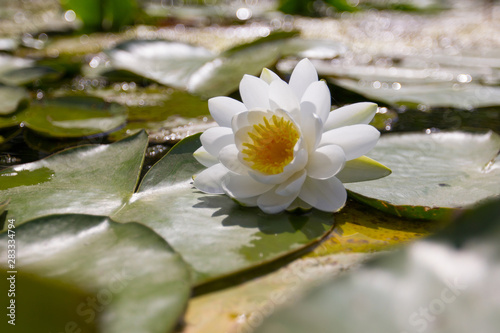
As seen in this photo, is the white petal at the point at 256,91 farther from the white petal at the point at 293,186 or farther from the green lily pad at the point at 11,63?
the green lily pad at the point at 11,63

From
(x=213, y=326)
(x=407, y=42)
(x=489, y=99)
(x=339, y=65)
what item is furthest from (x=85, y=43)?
(x=213, y=326)

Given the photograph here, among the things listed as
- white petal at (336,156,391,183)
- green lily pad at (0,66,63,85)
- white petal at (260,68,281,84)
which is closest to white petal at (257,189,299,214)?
white petal at (336,156,391,183)

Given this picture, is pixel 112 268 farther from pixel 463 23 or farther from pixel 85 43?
pixel 463 23

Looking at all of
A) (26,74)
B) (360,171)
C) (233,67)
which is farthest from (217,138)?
(26,74)

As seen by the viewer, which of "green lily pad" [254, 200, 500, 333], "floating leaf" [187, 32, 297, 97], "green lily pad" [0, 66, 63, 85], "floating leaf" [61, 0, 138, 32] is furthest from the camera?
"floating leaf" [61, 0, 138, 32]

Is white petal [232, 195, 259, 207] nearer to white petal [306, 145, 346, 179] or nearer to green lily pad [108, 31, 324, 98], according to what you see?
white petal [306, 145, 346, 179]

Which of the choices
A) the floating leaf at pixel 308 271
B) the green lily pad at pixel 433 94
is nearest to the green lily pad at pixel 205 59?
the green lily pad at pixel 433 94
